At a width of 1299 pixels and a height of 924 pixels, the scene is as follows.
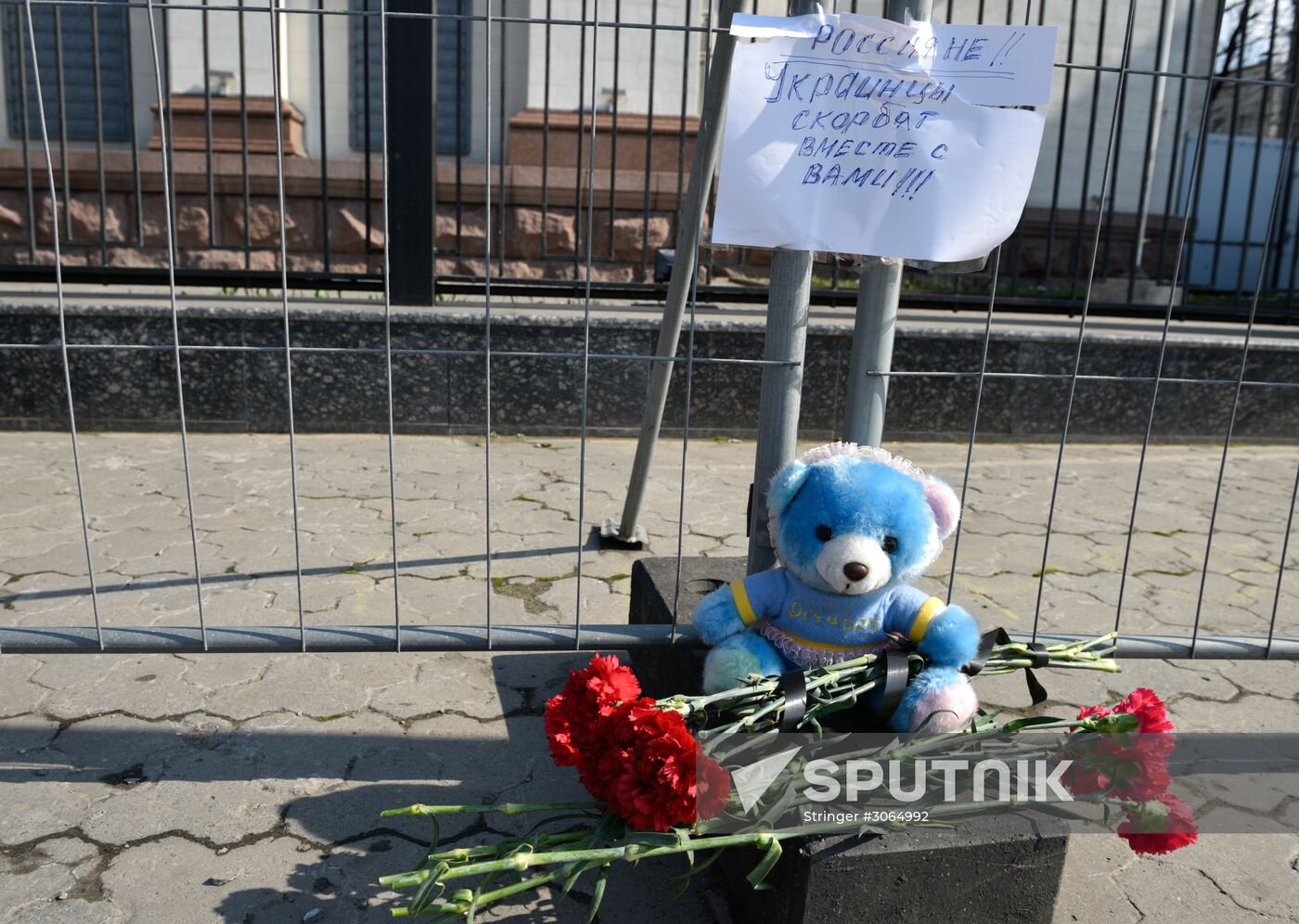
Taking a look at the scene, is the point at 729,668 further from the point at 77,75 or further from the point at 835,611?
the point at 77,75

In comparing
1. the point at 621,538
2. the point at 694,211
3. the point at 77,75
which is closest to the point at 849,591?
the point at 694,211

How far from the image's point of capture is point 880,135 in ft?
6.00

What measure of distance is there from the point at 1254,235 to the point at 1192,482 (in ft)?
30.7

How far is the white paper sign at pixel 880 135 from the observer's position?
5.90ft

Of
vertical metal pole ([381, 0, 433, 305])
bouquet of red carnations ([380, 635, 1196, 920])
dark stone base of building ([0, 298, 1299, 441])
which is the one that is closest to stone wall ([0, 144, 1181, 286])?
vertical metal pole ([381, 0, 433, 305])

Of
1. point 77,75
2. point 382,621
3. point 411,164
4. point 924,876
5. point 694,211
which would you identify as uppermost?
point 77,75

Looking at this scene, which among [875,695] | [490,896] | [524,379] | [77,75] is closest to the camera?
[490,896]

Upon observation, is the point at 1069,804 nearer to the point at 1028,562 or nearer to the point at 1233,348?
the point at 1028,562

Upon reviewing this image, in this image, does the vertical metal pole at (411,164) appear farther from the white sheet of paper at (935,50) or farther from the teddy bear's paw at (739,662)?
the teddy bear's paw at (739,662)

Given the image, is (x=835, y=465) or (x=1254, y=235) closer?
(x=835, y=465)

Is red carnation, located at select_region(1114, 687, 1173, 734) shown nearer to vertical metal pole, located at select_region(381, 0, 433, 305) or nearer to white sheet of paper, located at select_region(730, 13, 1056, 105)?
white sheet of paper, located at select_region(730, 13, 1056, 105)

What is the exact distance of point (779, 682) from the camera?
5.57ft

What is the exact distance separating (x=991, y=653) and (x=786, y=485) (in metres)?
0.53

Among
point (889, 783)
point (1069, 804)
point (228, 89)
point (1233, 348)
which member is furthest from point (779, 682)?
point (228, 89)
